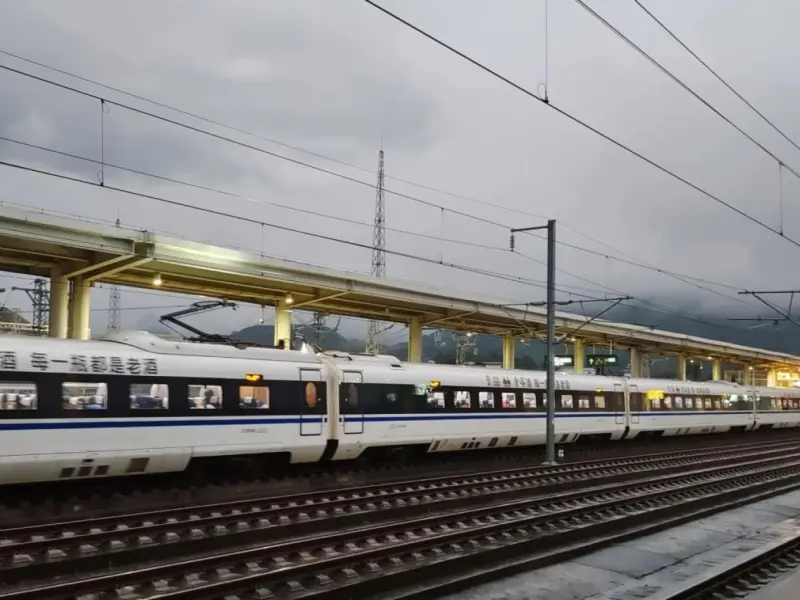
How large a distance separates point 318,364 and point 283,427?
177cm

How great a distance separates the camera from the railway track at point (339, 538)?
343 inches

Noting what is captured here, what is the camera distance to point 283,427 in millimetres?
16125

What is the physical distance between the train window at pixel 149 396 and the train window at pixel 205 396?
55cm

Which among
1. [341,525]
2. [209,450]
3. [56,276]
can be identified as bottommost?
[341,525]

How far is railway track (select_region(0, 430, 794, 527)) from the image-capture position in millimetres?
13016

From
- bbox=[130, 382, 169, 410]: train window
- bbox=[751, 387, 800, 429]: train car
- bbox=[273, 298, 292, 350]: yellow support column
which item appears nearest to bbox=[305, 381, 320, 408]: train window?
bbox=[130, 382, 169, 410]: train window

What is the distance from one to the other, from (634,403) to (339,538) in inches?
851

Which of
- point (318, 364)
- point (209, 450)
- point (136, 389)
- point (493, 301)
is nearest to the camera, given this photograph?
point (136, 389)

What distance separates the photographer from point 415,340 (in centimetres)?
3309

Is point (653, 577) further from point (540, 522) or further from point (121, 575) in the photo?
point (121, 575)

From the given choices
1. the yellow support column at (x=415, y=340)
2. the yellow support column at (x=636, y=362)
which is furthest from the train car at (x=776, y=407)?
the yellow support column at (x=415, y=340)

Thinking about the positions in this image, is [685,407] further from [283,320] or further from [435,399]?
[435,399]

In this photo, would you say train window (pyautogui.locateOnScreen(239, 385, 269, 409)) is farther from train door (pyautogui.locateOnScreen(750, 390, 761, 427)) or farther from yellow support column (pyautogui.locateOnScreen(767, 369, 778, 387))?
yellow support column (pyautogui.locateOnScreen(767, 369, 778, 387))

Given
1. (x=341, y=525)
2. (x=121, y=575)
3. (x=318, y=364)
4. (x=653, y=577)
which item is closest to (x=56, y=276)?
(x=318, y=364)
